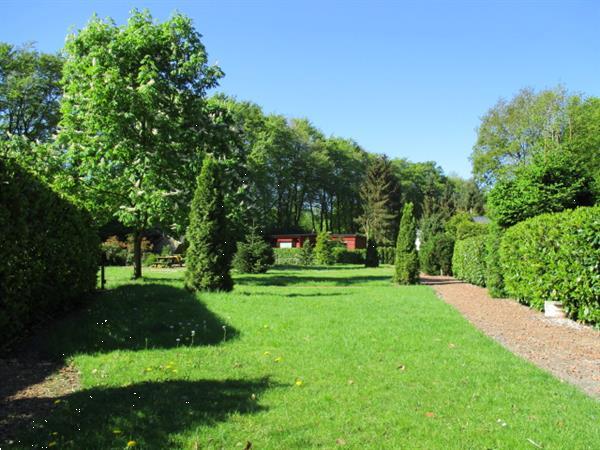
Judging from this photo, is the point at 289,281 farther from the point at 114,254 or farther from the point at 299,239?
the point at 299,239

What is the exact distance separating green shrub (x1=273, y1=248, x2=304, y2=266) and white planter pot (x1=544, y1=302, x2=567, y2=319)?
1347 inches

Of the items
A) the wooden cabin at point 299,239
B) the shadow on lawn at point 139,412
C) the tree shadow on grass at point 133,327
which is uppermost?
the wooden cabin at point 299,239

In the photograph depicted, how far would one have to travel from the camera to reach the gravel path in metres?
5.71

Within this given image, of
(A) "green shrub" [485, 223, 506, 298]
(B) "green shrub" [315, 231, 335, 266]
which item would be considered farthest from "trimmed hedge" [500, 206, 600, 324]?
(B) "green shrub" [315, 231, 335, 266]

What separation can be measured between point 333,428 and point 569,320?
24.0 ft

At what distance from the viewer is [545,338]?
7758 mm

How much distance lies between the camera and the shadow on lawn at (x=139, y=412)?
11.1 feet

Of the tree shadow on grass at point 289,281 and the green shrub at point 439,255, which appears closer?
the tree shadow on grass at point 289,281

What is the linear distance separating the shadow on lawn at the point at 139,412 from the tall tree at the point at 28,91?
37.0 m

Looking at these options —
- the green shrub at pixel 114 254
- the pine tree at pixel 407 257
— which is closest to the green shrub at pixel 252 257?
the pine tree at pixel 407 257

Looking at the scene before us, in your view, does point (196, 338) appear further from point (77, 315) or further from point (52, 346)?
point (77, 315)

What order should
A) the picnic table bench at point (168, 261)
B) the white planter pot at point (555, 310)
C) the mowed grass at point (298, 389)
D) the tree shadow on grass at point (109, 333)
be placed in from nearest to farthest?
the mowed grass at point (298, 389) < the tree shadow on grass at point (109, 333) < the white planter pot at point (555, 310) < the picnic table bench at point (168, 261)

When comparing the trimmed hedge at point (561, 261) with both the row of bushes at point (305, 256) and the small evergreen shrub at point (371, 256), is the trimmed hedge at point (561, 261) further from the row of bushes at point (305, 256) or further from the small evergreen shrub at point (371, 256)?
the row of bushes at point (305, 256)

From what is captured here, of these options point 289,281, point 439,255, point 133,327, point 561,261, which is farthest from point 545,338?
point 439,255
